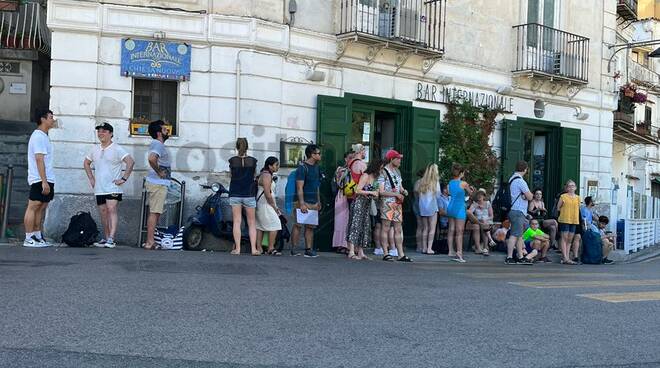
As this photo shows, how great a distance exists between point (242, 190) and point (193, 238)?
1.32 metres

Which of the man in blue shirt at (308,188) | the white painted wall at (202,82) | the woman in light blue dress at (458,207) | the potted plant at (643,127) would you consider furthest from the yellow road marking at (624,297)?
the potted plant at (643,127)

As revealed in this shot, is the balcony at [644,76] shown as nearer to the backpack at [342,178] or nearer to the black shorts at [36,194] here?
the backpack at [342,178]

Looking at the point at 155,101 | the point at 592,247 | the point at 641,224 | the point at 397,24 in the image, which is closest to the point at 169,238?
the point at 155,101

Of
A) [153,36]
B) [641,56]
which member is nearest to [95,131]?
[153,36]

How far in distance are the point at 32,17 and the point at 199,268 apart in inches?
307

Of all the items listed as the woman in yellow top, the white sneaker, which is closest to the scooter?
the white sneaker

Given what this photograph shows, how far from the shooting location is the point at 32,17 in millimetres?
14625

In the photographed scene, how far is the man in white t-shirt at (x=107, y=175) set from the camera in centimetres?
1166

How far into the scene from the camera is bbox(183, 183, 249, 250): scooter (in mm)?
12406

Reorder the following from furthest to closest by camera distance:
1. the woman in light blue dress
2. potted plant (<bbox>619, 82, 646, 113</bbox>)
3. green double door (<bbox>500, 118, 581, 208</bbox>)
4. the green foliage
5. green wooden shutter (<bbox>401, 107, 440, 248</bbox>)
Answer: potted plant (<bbox>619, 82, 646, 113</bbox>) → green double door (<bbox>500, 118, 581, 208</bbox>) → the green foliage → green wooden shutter (<bbox>401, 107, 440, 248</bbox>) → the woman in light blue dress

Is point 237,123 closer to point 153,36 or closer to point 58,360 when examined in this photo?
point 153,36

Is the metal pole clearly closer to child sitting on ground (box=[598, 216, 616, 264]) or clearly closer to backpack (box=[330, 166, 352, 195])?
backpack (box=[330, 166, 352, 195])

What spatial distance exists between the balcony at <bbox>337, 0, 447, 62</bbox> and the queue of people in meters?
2.19

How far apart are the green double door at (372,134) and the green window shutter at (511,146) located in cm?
235
